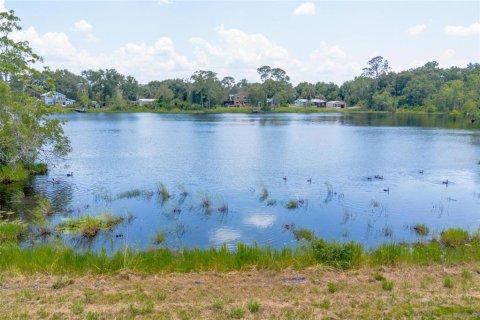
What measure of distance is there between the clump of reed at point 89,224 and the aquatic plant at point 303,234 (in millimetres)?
7769

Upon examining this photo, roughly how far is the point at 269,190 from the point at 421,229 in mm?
9669

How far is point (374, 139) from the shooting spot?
5478 cm

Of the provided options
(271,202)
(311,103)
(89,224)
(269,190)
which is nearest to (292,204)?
(271,202)

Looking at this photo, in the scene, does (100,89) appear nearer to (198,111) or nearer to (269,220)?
(198,111)

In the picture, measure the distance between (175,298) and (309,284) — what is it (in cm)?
304

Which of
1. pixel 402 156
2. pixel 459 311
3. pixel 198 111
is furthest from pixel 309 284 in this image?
pixel 198 111

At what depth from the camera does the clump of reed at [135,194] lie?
2305cm

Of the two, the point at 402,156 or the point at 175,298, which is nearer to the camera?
the point at 175,298

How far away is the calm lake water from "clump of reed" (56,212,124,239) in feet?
1.66

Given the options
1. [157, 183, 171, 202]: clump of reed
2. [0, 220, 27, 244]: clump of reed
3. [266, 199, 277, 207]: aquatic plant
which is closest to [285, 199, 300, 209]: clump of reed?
[266, 199, 277, 207]: aquatic plant

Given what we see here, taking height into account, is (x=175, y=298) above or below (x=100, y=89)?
below

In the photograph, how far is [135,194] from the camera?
2358 centimetres

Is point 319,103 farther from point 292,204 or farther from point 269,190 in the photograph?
point 292,204

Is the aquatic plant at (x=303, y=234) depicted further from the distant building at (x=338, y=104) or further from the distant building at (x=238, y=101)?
the distant building at (x=338, y=104)
